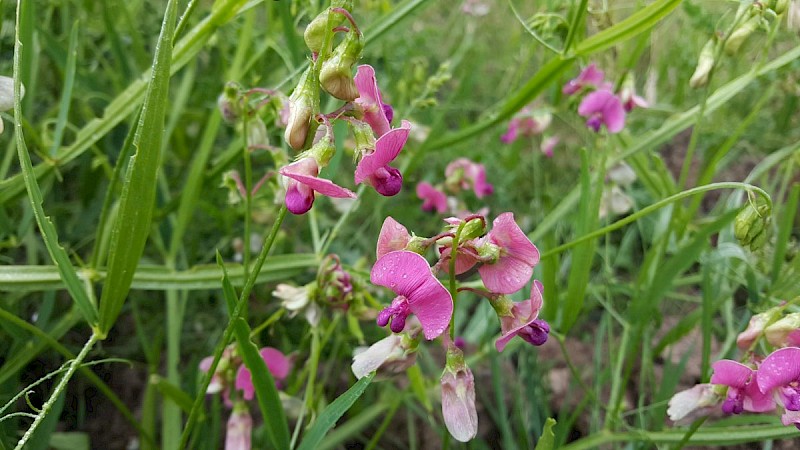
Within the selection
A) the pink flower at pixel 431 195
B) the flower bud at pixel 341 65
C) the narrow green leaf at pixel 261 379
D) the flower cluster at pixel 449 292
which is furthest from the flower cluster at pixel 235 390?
the pink flower at pixel 431 195

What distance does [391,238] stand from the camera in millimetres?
756

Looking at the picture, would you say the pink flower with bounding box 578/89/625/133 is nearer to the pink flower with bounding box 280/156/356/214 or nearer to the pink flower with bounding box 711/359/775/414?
the pink flower with bounding box 711/359/775/414

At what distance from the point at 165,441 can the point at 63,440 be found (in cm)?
18

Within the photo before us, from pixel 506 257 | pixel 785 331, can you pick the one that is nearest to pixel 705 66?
pixel 785 331

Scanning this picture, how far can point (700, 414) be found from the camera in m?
0.95

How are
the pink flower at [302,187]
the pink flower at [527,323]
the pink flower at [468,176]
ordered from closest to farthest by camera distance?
the pink flower at [302,187] → the pink flower at [527,323] → the pink flower at [468,176]

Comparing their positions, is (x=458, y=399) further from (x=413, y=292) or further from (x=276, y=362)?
(x=276, y=362)

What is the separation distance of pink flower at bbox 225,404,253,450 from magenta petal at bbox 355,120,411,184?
1.77ft

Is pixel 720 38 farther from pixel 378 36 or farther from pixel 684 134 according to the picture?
pixel 684 134

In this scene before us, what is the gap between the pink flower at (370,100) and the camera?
0.74m

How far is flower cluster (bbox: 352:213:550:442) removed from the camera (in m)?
0.71

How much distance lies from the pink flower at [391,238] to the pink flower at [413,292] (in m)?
0.04

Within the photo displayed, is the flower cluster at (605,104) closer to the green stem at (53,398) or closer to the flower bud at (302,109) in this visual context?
the flower bud at (302,109)

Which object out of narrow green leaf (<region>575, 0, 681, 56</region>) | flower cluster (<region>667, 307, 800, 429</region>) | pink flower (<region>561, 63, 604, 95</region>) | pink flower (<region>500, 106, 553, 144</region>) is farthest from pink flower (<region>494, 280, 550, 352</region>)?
pink flower (<region>500, 106, 553, 144</region>)
